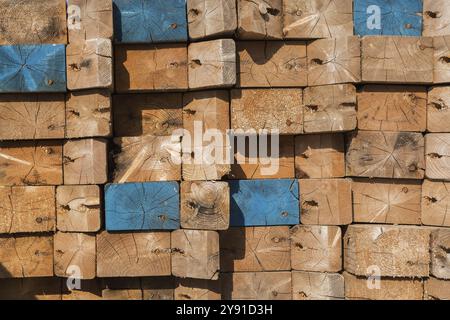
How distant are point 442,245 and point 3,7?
447 centimetres

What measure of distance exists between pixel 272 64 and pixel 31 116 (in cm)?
225

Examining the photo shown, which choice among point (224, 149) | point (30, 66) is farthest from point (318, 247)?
point (30, 66)

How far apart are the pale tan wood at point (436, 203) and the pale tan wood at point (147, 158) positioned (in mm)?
2329

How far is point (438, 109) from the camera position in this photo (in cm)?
376

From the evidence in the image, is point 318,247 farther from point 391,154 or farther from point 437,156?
point 437,156

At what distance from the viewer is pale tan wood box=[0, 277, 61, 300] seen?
391 centimetres

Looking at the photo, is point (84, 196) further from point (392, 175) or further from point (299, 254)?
point (392, 175)

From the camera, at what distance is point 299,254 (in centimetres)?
386

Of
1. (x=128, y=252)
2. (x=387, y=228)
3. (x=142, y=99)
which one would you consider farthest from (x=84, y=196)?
(x=387, y=228)

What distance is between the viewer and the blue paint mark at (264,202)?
12.5 feet

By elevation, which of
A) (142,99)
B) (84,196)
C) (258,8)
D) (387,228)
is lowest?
(387,228)

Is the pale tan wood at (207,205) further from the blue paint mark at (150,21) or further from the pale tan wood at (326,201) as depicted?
the blue paint mark at (150,21)

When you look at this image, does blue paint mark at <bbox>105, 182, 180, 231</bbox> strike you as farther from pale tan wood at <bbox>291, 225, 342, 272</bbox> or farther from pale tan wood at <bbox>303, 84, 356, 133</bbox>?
pale tan wood at <bbox>303, 84, 356, 133</bbox>

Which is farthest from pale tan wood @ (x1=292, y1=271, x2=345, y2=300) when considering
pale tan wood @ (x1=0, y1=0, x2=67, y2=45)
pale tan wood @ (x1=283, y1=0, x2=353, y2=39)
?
pale tan wood @ (x1=0, y1=0, x2=67, y2=45)
